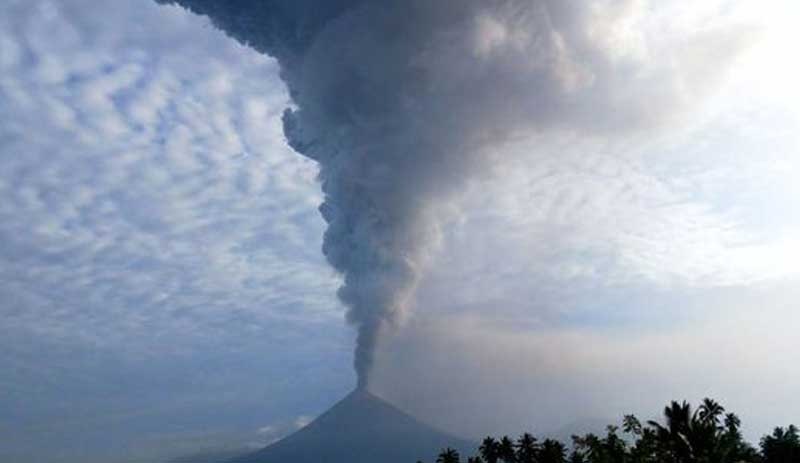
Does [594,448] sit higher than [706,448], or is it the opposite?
[594,448]

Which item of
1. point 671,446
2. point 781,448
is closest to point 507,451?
point 781,448

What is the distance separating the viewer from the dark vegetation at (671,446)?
176ft

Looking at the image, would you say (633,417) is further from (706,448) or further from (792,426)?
(792,426)

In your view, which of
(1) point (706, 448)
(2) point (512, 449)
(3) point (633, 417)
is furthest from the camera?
(2) point (512, 449)

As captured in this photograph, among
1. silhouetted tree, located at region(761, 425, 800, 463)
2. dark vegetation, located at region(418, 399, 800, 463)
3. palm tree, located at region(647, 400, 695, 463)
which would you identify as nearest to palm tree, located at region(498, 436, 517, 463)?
dark vegetation, located at region(418, 399, 800, 463)

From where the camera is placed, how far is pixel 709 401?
→ 77688 mm

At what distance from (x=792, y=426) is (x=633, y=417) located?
51.4 m

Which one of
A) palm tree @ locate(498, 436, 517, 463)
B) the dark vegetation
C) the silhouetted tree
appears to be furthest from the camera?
palm tree @ locate(498, 436, 517, 463)

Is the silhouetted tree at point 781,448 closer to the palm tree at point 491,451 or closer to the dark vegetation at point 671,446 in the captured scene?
the dark vegetation at point 671,446

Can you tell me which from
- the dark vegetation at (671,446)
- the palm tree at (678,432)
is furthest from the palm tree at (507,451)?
the palm tree at (678,432)

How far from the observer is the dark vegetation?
53.8 meters

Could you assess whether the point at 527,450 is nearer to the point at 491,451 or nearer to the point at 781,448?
the point at 491,451

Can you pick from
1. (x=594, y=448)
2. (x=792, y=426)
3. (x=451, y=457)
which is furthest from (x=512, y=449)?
(x=792, y=426)

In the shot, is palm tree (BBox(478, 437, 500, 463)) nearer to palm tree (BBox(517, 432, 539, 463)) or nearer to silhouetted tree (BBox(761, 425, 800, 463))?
palm tree (BBox(517, 432, 539, 463))
